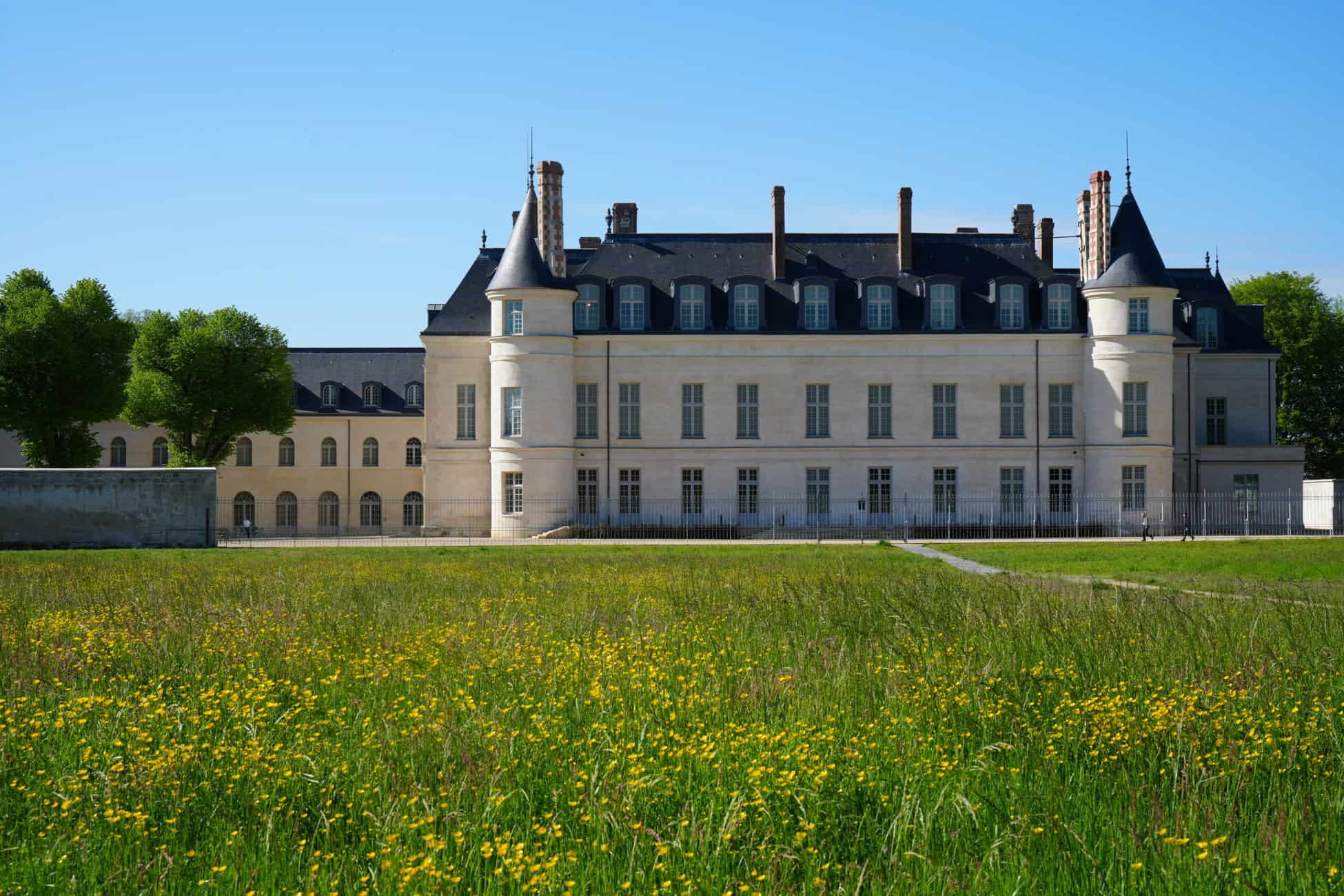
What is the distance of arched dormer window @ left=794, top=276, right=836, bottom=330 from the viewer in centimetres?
4650

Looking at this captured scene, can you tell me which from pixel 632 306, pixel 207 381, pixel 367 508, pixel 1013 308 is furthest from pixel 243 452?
pixel 1013 308

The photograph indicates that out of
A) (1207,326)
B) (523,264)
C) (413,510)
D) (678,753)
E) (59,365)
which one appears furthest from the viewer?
(413,510)

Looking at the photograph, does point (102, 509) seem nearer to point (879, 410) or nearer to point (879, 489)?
point (879, 489)

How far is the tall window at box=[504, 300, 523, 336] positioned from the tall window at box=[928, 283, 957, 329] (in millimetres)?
15373

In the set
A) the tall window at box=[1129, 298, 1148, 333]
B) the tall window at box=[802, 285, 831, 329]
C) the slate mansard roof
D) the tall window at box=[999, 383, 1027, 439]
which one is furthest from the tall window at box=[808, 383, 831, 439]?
the slate mansard roof

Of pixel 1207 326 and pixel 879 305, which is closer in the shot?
pixel 879 305

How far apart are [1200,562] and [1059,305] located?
75.7 ft

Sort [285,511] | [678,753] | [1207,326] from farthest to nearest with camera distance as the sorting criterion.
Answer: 1. [285,511]
2. [1207,326]
3. [678,753]

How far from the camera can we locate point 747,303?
46594mm

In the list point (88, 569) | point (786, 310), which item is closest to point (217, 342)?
point (786, 310)

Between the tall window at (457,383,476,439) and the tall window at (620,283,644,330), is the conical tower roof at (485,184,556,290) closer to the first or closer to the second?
the tall window at (620,283,644,330)

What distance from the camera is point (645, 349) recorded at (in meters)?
46.4

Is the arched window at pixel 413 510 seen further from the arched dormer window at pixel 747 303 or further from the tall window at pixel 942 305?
the tall window at pixel 942 305

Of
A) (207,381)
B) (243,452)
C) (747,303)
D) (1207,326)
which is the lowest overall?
(243,452)
